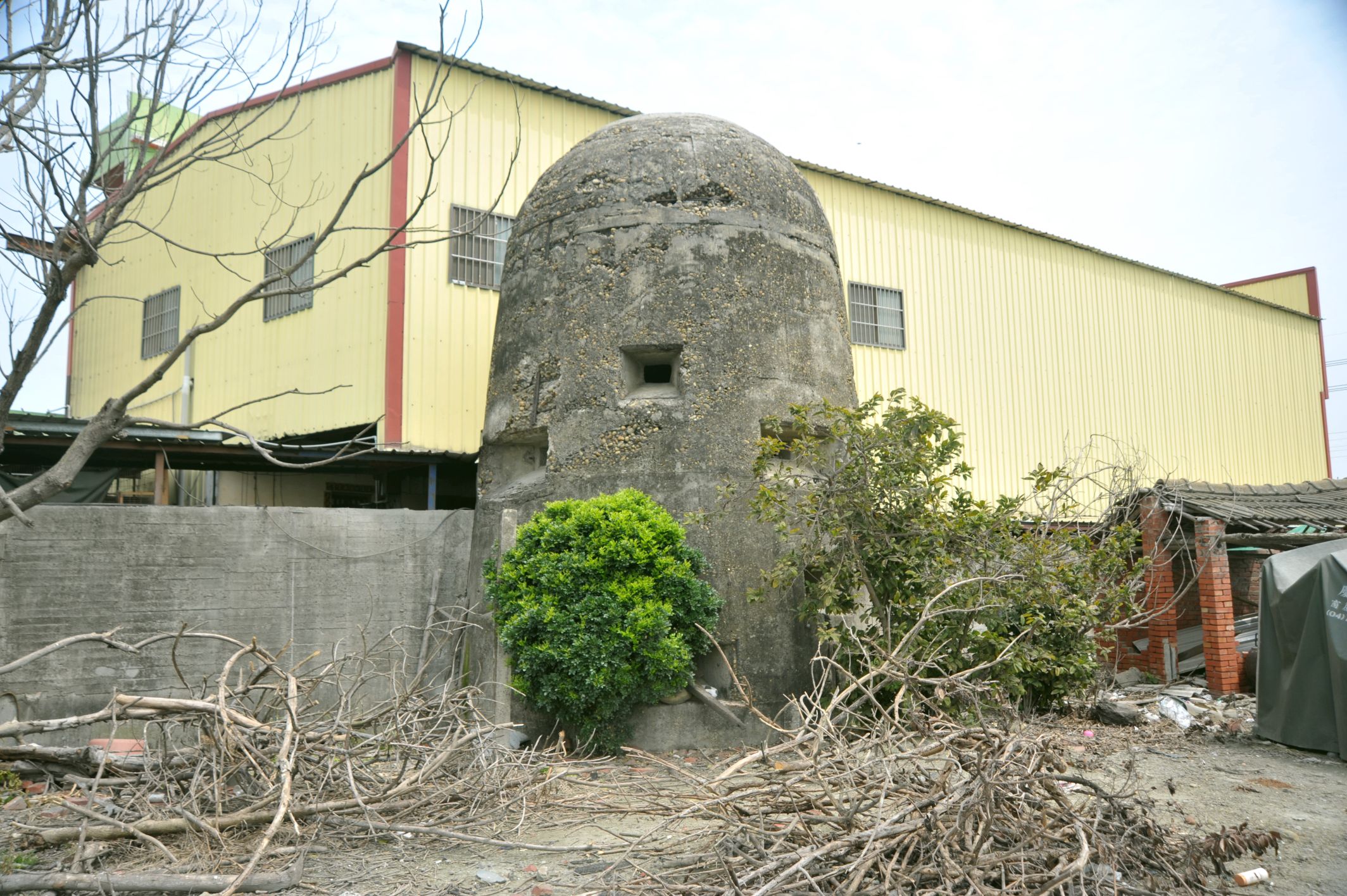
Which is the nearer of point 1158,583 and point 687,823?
point 687,823

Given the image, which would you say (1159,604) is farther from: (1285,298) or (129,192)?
(1285,298)

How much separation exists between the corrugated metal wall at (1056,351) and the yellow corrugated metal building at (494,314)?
0.04m

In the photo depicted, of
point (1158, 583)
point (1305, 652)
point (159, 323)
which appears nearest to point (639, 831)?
point (1305, 652)

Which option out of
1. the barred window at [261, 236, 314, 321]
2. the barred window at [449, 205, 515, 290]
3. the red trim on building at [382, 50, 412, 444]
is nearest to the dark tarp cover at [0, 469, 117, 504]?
the barred window at [261, 236, 314, 321]

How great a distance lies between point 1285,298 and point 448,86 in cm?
2050

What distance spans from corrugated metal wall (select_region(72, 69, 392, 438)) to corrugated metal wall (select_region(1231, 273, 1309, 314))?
1993cm

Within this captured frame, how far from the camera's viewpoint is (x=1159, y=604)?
41.7 ft

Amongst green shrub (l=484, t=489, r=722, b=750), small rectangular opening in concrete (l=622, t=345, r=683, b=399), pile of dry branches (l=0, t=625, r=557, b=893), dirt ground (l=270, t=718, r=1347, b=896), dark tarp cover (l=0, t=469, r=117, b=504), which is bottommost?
dirt ground (l=270, t=718, r=1347, b=896)

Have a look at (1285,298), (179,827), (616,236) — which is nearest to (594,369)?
(616,236)

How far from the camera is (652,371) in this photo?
366 inches

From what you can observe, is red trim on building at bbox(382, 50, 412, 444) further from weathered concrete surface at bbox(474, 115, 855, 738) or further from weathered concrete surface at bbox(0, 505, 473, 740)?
weathered concrete surface at bbox(474, 115, 855, 738)

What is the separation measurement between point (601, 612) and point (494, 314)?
16.2 feet

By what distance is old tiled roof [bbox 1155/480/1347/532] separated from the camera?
40.1 ft

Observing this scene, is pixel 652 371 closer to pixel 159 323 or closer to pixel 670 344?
pixel 670 344
